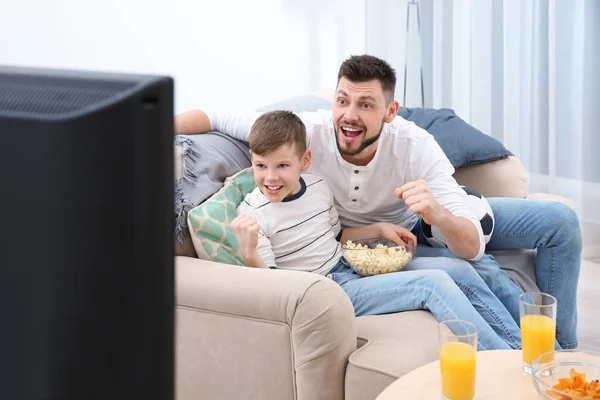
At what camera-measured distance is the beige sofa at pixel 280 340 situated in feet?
5.43

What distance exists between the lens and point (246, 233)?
186 centimetres

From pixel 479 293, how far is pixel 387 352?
45 centimetres

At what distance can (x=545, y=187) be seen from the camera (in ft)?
12.7

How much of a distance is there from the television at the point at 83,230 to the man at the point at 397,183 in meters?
1.78

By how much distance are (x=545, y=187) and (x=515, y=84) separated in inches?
20.3

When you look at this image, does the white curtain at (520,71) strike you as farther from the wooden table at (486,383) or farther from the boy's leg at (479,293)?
the wooden table at (486,383)

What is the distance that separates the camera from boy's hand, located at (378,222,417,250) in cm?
221

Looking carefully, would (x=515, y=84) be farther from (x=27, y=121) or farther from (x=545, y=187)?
(x=27, y=121)

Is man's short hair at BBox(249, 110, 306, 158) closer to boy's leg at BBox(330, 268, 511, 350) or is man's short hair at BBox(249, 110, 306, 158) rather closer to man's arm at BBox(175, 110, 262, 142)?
man's arm at BBox(175, 110, 262, 142)

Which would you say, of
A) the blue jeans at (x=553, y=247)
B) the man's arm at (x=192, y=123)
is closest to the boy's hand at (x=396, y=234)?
the blue jeans at (x=553, y=247)

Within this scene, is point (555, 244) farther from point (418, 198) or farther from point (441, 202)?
point (418, 198)

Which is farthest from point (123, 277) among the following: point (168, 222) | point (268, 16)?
point (268, 16)

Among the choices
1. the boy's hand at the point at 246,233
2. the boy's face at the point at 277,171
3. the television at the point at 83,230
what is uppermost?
the television at the point at 83,230

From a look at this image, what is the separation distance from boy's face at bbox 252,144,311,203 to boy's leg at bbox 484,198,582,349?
699 mm
